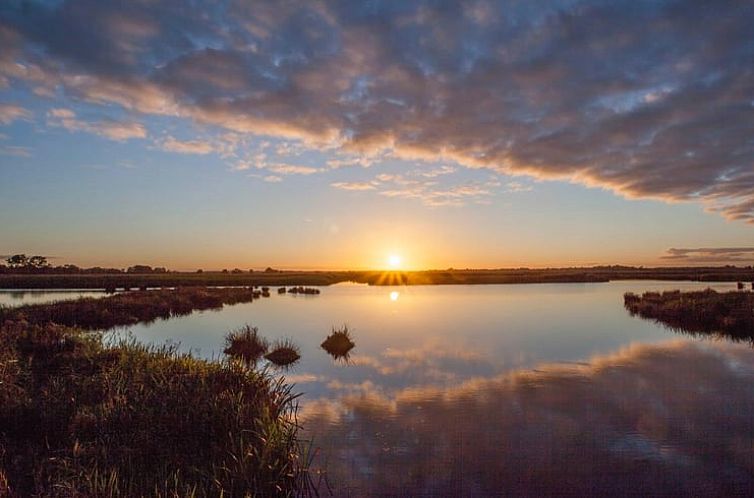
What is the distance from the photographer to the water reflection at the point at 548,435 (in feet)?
35.5

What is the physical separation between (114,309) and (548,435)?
40935 mm

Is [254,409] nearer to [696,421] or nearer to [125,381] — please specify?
[125,381]

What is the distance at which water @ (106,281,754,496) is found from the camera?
36.4 feet

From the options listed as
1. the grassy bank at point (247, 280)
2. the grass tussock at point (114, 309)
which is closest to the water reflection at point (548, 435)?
the grass tussock at point (114, 309)

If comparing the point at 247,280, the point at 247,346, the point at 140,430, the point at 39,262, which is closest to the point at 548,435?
the point at 140,430

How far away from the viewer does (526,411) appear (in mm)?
16156

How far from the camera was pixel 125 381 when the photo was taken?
49.0 feet

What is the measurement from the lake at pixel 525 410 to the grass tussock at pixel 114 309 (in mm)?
6708

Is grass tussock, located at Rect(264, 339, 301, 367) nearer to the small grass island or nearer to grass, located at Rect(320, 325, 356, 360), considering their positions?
grass, located at Rect(320, 325, 356, 360)

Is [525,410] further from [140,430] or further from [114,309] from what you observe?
[114,309]

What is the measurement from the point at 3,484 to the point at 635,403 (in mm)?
18102

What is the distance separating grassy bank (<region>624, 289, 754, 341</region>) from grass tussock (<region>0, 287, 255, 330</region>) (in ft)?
145

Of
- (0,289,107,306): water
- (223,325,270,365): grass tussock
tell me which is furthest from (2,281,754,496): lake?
(0,289,107,306): water

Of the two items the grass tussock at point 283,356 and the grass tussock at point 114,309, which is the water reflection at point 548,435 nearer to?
the grass tussock at point 283,356
